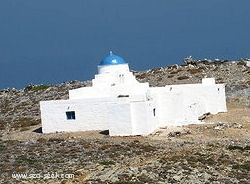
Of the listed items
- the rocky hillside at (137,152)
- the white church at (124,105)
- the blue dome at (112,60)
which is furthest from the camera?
the blue dome at (112,60)

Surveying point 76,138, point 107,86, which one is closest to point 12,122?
point 107,86

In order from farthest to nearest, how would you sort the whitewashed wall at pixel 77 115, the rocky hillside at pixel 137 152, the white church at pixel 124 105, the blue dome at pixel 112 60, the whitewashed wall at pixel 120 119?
1. the blue dome at pixel 112 60
2. the whitewashed wall at pixel 77 115
3. the white church at pixel 124 105
4. the whitewashed wall at pixel 120 119
5. the rocky hillside at pixel 137 152

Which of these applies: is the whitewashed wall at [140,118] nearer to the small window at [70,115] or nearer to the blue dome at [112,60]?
the small window at [70,115]

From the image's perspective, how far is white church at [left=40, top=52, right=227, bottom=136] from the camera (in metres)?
37.8

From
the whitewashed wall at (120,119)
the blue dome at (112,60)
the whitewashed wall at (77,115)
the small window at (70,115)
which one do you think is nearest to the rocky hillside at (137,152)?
the whitewashed wall at (120,119)

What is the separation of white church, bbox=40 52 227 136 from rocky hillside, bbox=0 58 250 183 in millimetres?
1212

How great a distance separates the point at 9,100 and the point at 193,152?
38.7 m

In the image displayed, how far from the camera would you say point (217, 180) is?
Answer: 2400cm

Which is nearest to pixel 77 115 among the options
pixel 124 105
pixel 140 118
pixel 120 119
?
pixel 120 119

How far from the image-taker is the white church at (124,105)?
3784 centimetres

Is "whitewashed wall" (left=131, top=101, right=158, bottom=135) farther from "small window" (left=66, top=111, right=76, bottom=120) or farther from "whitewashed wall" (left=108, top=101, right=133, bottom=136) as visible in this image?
"small window" (left=66, top=111, right=76, bottom=120)

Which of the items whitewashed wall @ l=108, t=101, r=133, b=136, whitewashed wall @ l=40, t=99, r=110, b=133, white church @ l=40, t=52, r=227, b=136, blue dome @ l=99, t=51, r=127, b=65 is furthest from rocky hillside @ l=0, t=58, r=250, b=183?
blue dome @ l=99, t=51, r=127, b=65

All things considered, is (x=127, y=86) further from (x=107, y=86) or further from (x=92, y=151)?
(x=92, y=151)

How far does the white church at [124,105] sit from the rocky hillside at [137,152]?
1.21 metres
